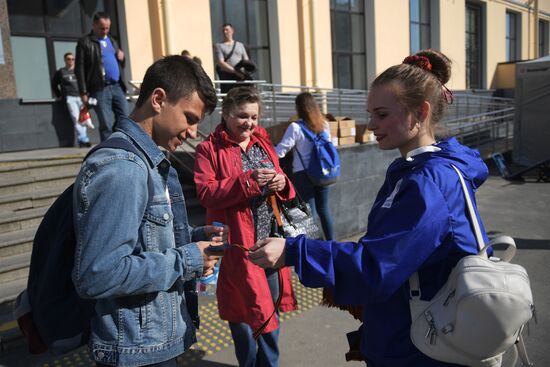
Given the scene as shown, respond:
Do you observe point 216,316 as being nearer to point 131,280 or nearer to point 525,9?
point 131,280

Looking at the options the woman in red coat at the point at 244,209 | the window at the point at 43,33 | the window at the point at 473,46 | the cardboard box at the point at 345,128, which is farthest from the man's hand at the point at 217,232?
the window at the point at 473,46

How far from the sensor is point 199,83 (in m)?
1.73

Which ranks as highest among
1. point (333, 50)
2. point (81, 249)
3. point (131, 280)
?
point (333, 50)

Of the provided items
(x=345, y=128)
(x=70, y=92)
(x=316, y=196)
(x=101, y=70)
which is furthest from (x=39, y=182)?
(x=345, y=128)

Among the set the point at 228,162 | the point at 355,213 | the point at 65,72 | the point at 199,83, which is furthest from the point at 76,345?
the point at 65,72

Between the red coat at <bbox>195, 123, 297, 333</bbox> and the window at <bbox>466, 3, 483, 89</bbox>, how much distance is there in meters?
18.7

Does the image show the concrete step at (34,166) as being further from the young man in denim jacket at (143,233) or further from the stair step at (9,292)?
the young man in denim jacket at (143,233)

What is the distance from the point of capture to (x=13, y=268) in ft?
13.4

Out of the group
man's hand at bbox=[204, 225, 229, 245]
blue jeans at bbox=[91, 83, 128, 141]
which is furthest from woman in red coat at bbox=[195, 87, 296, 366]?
blue jeans at bbox=[91, 83, 128, 141]

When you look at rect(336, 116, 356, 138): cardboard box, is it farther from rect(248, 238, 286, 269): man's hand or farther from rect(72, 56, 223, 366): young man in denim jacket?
rect(248, 238, 286, 269): man's hand

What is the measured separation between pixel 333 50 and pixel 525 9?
1419 cm

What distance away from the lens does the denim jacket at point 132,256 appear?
1393 mm

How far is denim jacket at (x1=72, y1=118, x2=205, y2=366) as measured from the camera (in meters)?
1.39

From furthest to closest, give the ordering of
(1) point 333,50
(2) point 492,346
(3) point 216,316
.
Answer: (1) point 333,50, (3) point 216,316, (2) point 492,346
